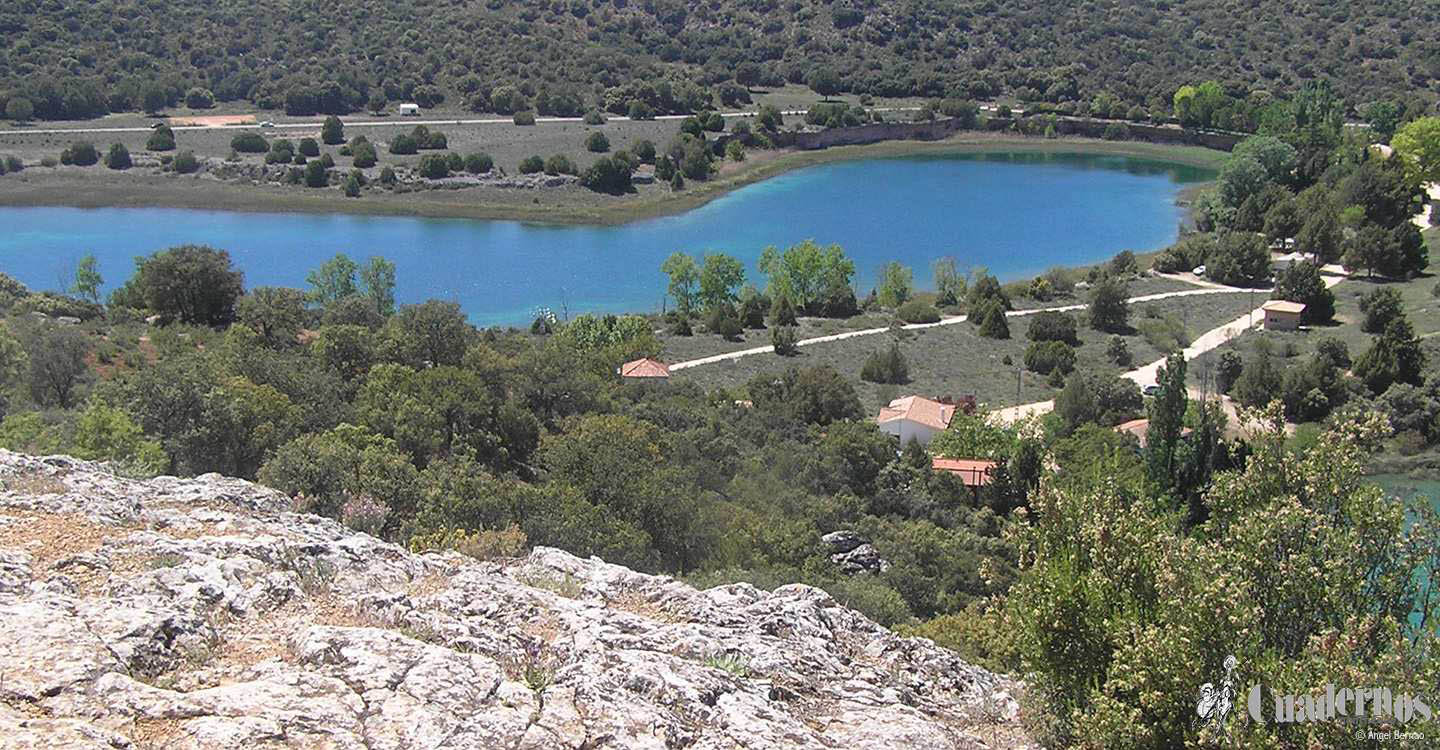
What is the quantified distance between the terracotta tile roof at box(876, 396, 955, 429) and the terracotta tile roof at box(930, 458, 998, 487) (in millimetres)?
2963

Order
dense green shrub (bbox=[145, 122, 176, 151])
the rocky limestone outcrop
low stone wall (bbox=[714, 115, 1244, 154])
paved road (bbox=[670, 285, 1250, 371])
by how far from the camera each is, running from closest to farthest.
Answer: the rocky limestone outcrop < paved road (bbox=[670, 285, 1250, 371]) < dense green shrub (bbox=[145, 122, 176, 151]) < low stone wall (bbox=[714, 115, 1244, 154])

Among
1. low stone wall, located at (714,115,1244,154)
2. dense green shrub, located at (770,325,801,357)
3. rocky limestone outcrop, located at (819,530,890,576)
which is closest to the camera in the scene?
rocky limestone outcrop, located at (819,530,890,576)

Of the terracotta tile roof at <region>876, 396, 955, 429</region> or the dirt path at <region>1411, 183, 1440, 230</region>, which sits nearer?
the terracotta tile roof at <region>876, 396, 955, 429</region>

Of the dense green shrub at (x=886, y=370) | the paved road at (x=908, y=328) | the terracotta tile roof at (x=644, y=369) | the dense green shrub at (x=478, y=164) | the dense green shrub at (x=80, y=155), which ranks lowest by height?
the paved road at (x=908, y=328)

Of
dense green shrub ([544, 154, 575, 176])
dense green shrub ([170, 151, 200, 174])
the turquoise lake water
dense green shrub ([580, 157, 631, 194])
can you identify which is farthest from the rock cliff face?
dense green shrub ([170, 151, 200, 174])

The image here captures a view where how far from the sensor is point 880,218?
78500mm

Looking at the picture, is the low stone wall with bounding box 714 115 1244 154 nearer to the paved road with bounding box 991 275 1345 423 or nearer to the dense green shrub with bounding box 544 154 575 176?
the dense green shrub with bounding box 544 154 575 176

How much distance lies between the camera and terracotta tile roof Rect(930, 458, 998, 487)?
32.9 m

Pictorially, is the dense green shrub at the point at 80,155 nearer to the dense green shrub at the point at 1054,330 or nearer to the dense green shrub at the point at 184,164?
the dense green shrub at the point at 184,164

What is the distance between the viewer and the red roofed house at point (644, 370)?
3944 cm

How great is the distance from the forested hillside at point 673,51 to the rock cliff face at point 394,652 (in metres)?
92.7

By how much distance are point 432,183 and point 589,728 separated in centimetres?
7702

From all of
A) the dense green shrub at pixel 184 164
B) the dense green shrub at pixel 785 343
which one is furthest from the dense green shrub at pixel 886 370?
the dense green shrub at pixel 184 164

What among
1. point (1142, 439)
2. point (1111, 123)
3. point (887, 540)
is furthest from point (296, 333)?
point (1111, 123)
